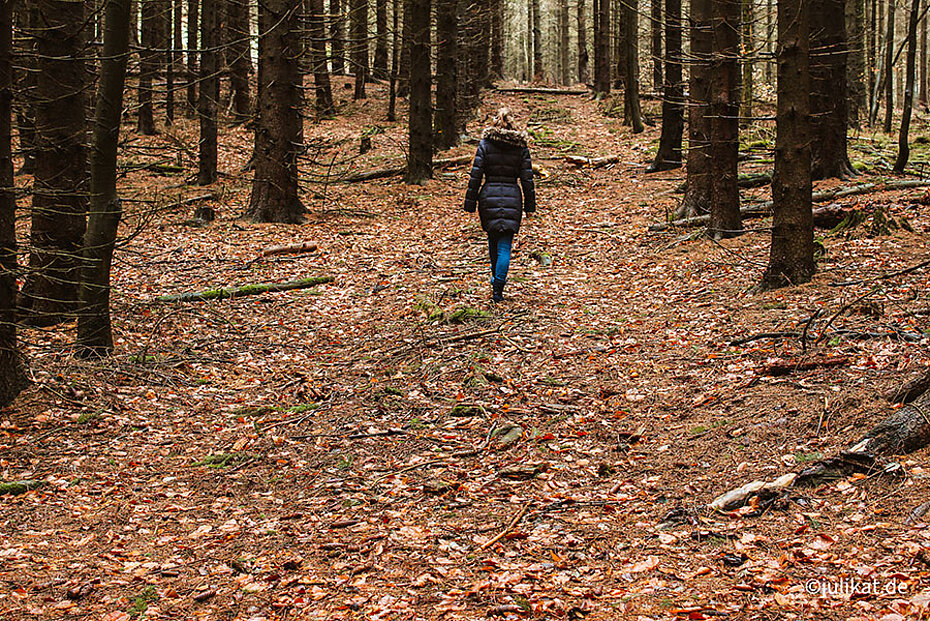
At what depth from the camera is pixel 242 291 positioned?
10.4 m

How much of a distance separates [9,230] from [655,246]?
30.0ft

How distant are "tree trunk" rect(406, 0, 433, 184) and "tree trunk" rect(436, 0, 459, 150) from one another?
168cm

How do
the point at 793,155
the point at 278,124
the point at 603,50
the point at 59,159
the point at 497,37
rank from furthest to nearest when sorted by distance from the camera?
the point at 497,37
the point at 603,50
the point at 278,124
the point at 59,159
the point at 793,155

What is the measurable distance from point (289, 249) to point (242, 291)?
2339 mm

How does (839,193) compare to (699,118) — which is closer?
(839,193)

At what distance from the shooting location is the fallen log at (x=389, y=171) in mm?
18891

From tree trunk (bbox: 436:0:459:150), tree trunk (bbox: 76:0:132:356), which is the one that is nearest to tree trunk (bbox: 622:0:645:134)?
tree trunk (bbox: 436:0:459:150)

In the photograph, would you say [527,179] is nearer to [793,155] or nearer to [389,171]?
[793,155]

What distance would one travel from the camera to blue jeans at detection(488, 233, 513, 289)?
9.25 m

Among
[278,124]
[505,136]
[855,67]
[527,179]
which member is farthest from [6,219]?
[855,67]

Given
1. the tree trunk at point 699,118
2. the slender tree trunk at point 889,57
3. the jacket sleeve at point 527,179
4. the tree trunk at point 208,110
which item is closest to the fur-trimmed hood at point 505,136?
the jacket sleeve at point 527,179

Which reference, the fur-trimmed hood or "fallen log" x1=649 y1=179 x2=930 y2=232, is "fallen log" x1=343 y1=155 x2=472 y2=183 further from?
the fur-trimmed hood

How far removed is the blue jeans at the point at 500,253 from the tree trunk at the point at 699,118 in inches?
155

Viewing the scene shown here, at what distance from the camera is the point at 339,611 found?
3830 millimetres
